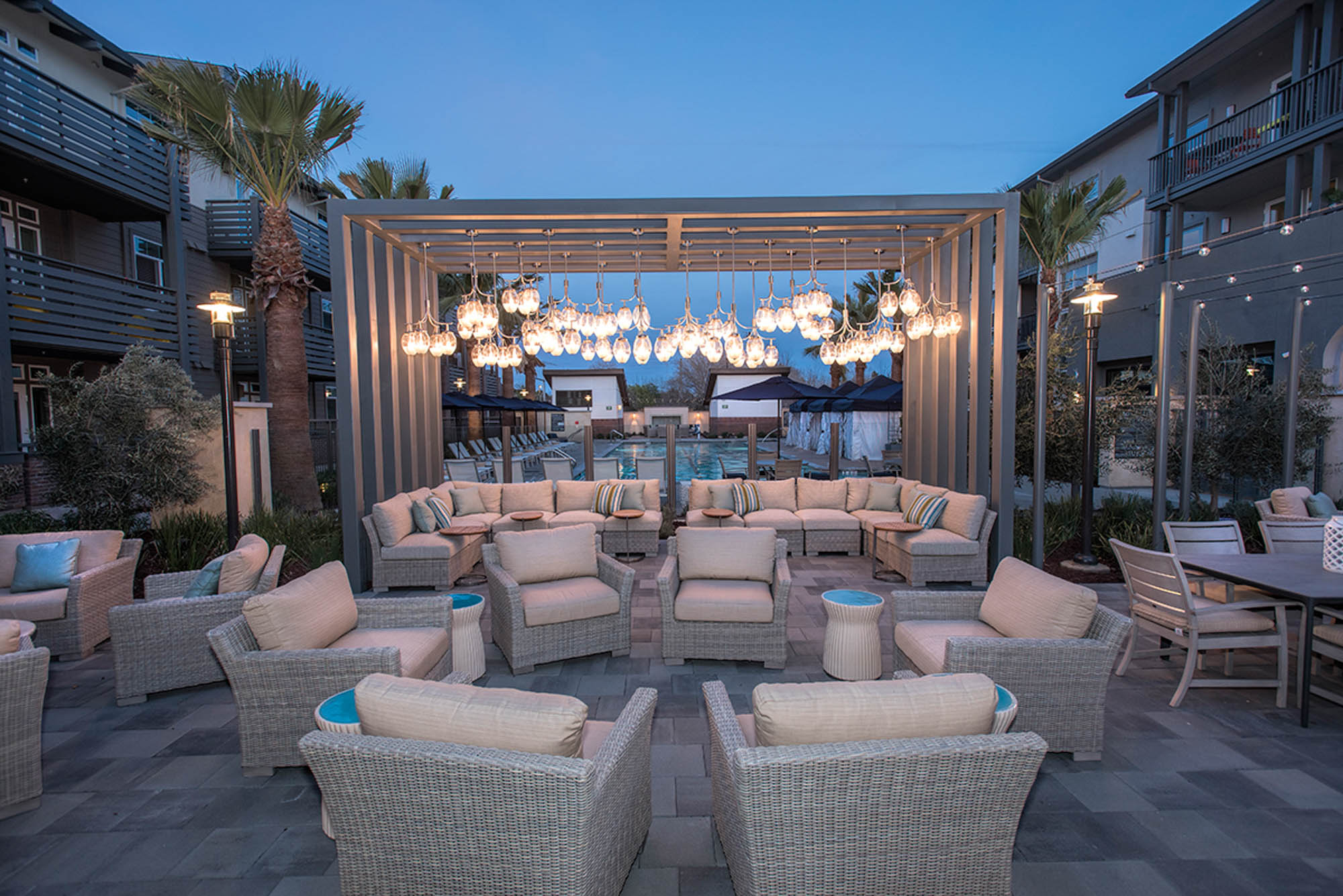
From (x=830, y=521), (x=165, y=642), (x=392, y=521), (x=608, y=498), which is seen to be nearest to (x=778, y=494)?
(x=830, y=521)

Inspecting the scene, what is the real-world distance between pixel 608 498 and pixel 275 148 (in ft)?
20.2

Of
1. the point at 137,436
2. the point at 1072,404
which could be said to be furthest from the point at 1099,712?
the point at 137,436

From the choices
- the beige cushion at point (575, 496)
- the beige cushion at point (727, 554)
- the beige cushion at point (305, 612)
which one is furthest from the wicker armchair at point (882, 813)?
the beige cushion at point (575, 496)

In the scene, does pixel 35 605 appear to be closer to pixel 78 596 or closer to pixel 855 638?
pixel 78 596

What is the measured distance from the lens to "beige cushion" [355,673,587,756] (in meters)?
1.77

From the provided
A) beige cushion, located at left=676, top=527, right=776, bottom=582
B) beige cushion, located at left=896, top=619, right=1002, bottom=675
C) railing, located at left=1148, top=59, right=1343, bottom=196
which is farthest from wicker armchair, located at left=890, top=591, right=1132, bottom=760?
railing, located at left=1148, top=59, right=1343, bottom=196

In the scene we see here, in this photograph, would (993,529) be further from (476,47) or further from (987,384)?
(476,47)

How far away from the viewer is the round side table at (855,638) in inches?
152

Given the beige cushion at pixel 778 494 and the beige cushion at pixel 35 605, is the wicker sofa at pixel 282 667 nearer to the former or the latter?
the beige cushion at pixel 35 605

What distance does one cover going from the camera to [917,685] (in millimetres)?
1887

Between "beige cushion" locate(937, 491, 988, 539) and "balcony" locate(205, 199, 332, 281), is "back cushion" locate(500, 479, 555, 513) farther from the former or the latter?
"balcony" locate(205, 199, 332, 281)

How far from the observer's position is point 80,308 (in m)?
9.40

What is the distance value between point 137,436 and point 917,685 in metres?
7.96

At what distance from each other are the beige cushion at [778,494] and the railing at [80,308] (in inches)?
415
